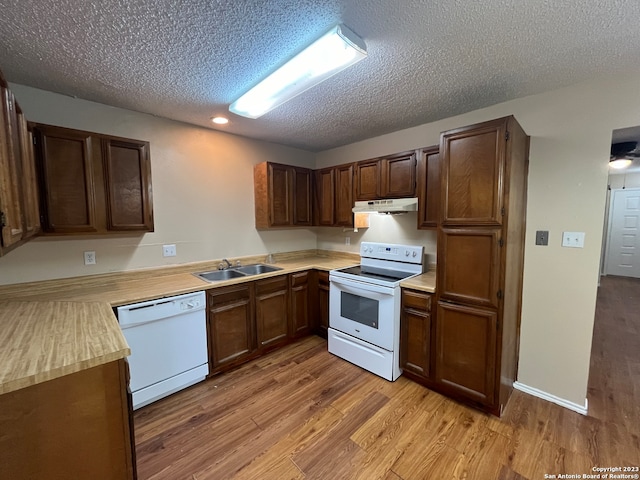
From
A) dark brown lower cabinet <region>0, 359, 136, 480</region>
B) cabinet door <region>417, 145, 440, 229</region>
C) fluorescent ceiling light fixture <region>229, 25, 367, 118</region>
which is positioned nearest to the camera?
dark brown lower cabinet <region>0, 359, 136, 480</region>

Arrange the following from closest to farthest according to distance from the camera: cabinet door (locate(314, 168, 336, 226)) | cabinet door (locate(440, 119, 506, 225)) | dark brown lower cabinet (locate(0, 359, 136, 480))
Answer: dark brown lower cabinet (locate(0, 359, 136, 480)) < cabinet door (locate(440, 119, 506, 225)) < cabinet door (locate(314, 168, 336, 226))

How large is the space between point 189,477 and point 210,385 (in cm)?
87

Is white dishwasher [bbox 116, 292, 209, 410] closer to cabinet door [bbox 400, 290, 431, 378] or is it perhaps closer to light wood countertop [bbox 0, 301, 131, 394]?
light wood countertop [bbox 0, 301, 131, 394]

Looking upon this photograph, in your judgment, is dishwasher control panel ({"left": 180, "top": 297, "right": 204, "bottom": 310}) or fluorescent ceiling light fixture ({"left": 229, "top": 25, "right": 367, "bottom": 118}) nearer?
fluorescent ceiling light fixture ({"left": 229, "top": 25, "right": 367, "bottom": 118})

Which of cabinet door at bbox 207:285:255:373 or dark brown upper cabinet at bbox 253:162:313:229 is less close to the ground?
dark brown upper cabinet at bbox 253:162:313:229

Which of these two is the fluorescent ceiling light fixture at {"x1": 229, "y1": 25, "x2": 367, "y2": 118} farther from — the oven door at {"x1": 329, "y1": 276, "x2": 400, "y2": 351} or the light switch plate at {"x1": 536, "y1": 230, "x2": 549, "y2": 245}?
the light switch plate at {"x1": 536, "y1": 230, "x2": 549, "y2": 245}

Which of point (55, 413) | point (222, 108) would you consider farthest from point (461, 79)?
point (55, 413)

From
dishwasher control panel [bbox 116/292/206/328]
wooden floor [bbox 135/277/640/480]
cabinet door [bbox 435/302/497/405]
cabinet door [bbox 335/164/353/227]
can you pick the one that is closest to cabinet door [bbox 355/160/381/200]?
cabinet door [bbox 335/164/353/227]

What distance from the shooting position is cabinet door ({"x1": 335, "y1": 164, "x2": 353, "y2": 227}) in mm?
3221

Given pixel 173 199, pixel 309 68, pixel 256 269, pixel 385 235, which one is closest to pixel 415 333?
pixel 385 235

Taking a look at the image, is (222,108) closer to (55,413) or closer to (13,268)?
(13,268)

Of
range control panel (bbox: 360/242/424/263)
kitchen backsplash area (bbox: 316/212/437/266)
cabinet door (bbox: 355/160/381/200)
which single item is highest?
cabinet door (bbox: 355/160/381/200)

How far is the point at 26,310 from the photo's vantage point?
1.66 metres

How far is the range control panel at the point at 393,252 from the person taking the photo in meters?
2.81
